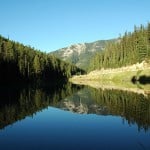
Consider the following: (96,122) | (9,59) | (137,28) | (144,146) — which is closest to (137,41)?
(137,28)

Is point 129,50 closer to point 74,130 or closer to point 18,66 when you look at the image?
point 18,66

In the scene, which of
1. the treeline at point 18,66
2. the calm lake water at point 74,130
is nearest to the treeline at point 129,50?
the treeline at point 18,66

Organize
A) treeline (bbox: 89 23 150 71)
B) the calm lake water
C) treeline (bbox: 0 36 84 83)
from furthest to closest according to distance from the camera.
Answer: treeline (bbox: 89 23 150 71) < treeline (bbox: 0 36 84 83) < the calm lake water

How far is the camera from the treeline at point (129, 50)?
129m

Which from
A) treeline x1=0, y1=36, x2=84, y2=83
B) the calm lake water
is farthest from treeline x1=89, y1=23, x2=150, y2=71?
the calm lake water

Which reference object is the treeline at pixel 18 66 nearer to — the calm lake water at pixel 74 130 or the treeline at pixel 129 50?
the treeline at pixel 129 50

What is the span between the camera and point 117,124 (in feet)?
101

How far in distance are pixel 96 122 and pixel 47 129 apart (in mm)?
5908

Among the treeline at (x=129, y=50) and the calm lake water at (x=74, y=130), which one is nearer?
the calm lake water at (x=74, y=130)

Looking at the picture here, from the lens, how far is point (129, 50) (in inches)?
→ 5896

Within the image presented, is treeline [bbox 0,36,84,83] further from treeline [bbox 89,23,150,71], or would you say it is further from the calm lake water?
the calm lake water

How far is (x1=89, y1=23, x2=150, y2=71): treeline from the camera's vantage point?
129 m

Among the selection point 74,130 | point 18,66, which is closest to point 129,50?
point 18,66

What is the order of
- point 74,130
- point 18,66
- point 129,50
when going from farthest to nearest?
point 129,50
point 18,66
point 74,130
